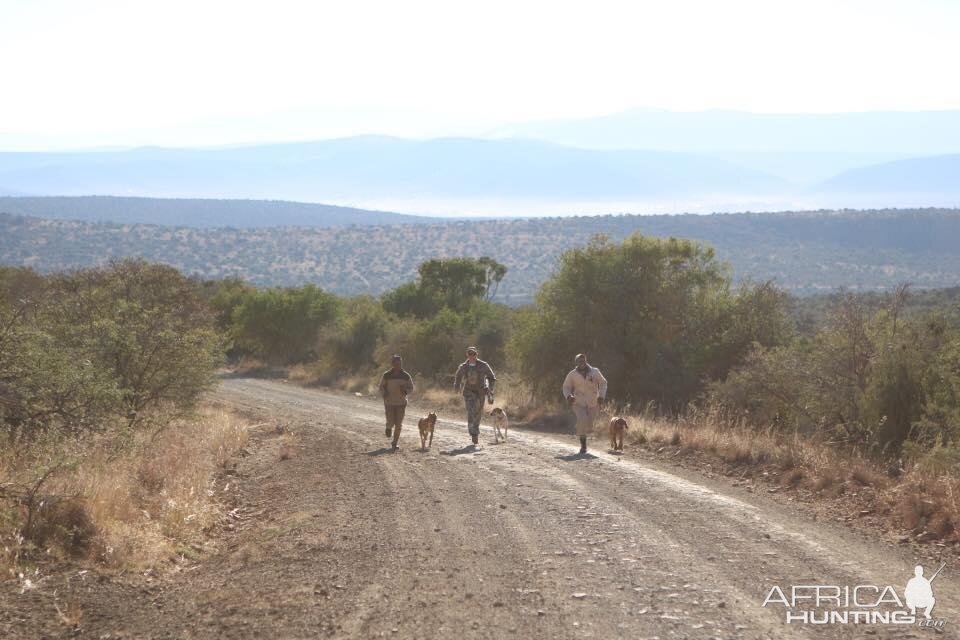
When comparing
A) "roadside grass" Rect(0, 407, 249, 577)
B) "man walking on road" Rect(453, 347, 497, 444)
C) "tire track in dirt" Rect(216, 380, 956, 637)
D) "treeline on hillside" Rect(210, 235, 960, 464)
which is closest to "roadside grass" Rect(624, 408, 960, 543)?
"treeline on hillside" Rect(210, 235, 960, 464)

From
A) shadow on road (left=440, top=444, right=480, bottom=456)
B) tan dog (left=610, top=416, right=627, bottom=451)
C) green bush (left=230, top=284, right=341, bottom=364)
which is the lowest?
green bush (left=230, top=284, right=341, bottom=364)

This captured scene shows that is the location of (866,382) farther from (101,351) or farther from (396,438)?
(101,351)

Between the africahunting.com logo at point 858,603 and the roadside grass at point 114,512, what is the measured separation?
5.67 m

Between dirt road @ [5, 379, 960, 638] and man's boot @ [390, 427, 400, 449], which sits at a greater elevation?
dirt road @ [5, 379, 960, 638]

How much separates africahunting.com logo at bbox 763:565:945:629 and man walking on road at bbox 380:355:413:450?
36.4 ft

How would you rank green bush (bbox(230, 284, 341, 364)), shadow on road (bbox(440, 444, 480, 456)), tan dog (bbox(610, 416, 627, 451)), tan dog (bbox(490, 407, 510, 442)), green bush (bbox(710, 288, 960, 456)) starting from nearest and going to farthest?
green bush (bbox(710, 288, 960, 456)), shadow on road (bbox(440, 444, 480, 456)), tan dog (bbox(610, 416, 627, 451)), tan dog (bbox(490, 407, 510, 442)), green bush (bbox(230, 284, 341, 364))

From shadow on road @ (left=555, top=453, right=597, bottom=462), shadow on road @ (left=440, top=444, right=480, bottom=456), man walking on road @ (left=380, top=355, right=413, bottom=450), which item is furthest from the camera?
man walking on road @ (left=380, top=355, right=413, bottom=450)

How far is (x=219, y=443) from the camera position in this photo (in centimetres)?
1839

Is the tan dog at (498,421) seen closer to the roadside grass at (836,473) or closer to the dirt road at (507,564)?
the roadside grass at (836,473)

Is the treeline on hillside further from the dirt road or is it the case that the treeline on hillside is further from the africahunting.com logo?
the africahunting.com logo

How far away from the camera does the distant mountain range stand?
12750 cm

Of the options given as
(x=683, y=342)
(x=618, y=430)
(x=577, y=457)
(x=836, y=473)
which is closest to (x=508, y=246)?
(x=683, y=342)

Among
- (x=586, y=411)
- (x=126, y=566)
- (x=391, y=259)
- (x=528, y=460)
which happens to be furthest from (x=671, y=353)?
(x=391, y=259)

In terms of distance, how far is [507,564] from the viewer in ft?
29.2
